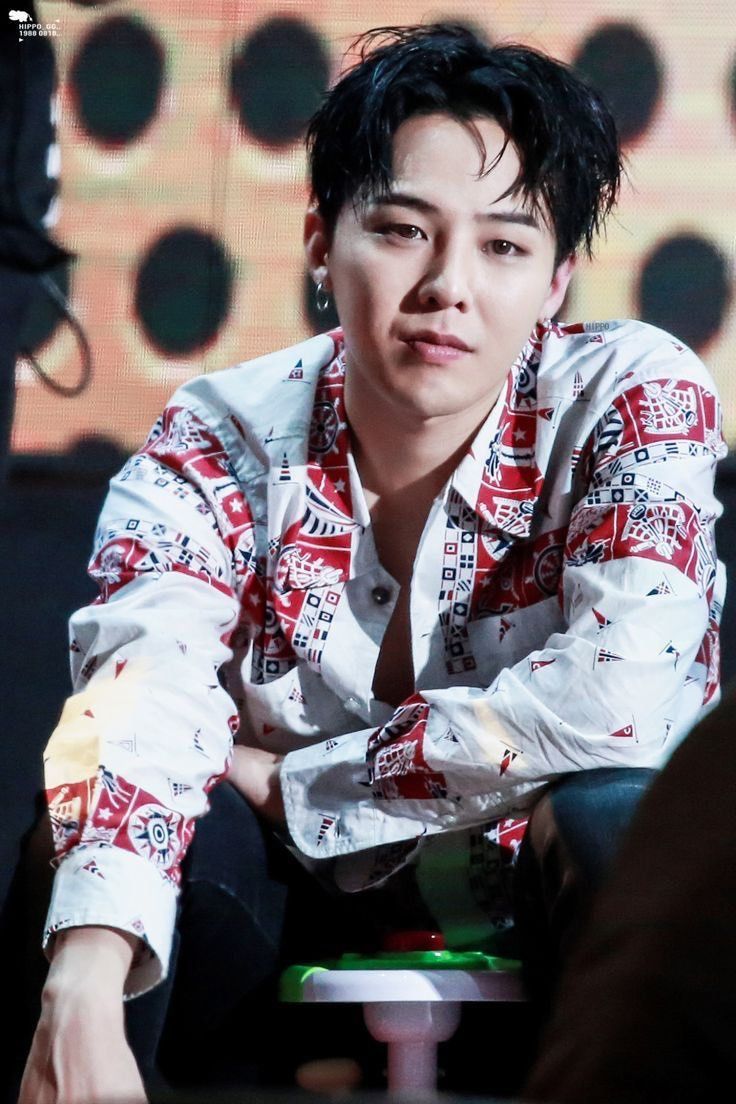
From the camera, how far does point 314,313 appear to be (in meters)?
1.57

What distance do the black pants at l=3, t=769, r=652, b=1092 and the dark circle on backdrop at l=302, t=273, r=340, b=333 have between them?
651 mm

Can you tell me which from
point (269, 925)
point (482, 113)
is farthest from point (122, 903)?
point (482, 113)

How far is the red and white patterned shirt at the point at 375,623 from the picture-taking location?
1.00 metres

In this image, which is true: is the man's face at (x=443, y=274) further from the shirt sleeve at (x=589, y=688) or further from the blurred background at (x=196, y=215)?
the blurred background at (x=196, y=215)

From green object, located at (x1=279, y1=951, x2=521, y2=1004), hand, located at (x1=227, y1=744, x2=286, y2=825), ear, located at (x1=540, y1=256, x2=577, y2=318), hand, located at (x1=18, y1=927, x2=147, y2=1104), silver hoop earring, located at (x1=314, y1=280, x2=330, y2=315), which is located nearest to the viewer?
hand, located at (x1=18, y1=927, x2=147, y2=1104)

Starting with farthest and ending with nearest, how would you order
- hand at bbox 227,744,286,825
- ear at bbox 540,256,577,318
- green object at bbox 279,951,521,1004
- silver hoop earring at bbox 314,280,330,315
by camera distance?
silver hoop earring at bbox 314,280,330,315, ear at bbox 540,256,577,318, hand at bbox 227,744,286,825, green object at bbox 279,951,521,1004

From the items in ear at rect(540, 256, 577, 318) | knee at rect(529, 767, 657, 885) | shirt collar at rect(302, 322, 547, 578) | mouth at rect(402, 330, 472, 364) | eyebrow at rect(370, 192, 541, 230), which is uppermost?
eyebrow at rect(370, 192, 541, 230)

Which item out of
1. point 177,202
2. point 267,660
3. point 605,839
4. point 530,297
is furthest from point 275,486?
point 177,202

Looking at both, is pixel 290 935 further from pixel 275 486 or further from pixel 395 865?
pixel 275 486

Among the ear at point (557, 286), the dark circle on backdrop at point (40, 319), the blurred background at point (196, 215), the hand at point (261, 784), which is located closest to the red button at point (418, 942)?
the hand at point (261, 784)

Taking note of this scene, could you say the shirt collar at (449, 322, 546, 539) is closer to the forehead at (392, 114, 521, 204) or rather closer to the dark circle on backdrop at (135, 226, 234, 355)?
the forehead at (392, 114, 521, 204)

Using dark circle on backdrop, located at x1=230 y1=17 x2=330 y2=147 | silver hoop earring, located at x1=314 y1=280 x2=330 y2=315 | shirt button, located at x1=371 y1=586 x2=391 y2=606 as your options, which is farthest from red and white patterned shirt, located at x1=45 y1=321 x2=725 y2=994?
dark circle on backdrop, located at x1=230 y1=17 x2=330 y2=147

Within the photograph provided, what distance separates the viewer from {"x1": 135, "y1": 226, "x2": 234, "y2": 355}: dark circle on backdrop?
157 centimetres

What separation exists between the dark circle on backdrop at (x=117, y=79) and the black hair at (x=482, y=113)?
1.47 feet
